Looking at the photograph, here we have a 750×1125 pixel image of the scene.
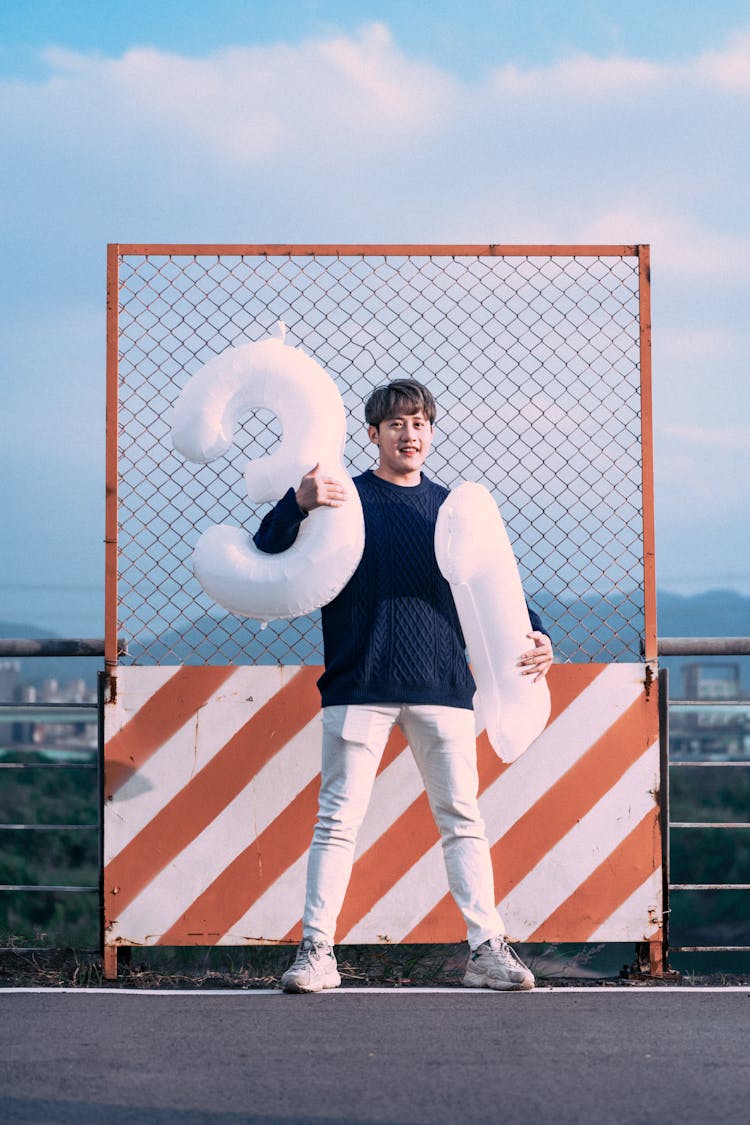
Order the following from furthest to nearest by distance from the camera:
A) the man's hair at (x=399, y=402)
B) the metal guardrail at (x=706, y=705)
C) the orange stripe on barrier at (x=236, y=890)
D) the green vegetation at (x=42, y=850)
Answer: the green vegetation at (x=42, y=850)
the metal guardrail at (x=706, y=705)
the orange stripe on barrier at (x=236, y=890)
the man's hair at (x=399, y=402)

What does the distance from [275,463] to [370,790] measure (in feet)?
3.63

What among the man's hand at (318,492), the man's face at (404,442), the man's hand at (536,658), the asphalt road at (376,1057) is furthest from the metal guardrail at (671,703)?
the man's face at (404,442)

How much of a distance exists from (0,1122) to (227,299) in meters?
3.04

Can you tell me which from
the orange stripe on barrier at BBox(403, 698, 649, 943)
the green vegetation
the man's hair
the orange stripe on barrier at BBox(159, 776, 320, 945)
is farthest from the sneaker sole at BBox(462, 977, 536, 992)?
the green vegetation

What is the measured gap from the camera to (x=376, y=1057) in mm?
3416

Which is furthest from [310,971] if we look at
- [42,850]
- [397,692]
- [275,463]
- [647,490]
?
[42,850]

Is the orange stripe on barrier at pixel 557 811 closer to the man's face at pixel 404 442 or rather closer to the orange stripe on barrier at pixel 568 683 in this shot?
the orange stripe on barrier at pixel 568 683

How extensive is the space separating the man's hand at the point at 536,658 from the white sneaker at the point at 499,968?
870 mm

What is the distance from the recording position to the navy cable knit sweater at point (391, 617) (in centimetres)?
422

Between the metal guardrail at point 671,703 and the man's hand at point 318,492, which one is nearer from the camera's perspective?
the man's hand at point 318,492

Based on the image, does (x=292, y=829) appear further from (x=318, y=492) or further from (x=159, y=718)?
(x=318, y=492)

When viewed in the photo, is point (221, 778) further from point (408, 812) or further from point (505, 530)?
point (505, 530)

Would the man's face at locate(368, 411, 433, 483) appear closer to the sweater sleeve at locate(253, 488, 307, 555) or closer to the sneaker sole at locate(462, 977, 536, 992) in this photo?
the sweater sleeve at locate(253, 488, 307, 555)

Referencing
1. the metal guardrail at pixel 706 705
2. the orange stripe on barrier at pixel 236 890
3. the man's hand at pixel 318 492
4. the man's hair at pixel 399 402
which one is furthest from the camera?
the metal guardrail at pixel 706 705
